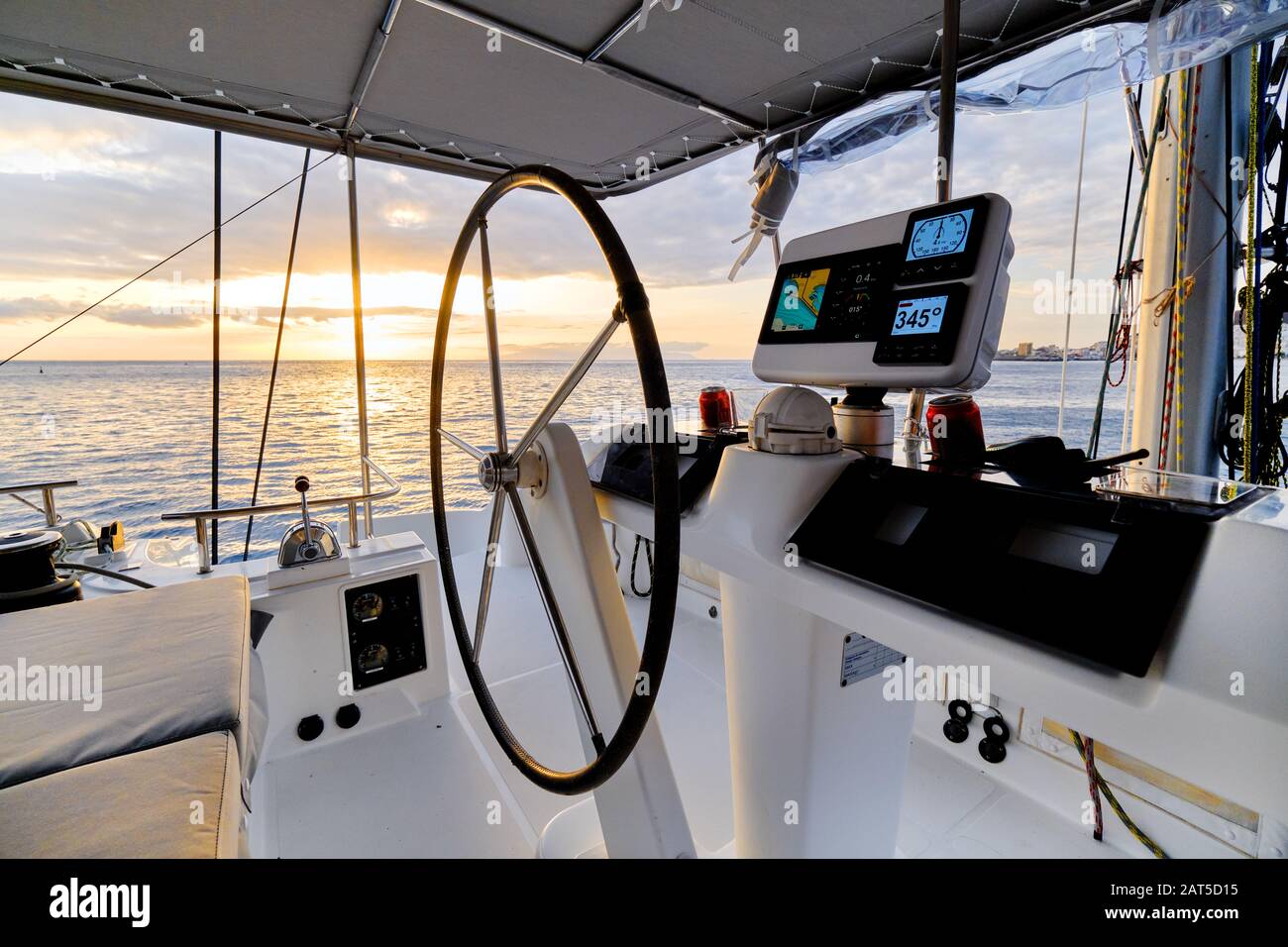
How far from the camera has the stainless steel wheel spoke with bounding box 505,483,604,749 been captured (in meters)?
0.80

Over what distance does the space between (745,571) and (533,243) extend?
4.80 metres

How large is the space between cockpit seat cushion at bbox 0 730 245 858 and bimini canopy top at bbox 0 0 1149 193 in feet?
5.25

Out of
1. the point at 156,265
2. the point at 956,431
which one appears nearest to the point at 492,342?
the point at 956,431

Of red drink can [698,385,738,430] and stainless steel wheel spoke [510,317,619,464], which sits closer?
stainless steel wheel spoke [510,317,619,464]

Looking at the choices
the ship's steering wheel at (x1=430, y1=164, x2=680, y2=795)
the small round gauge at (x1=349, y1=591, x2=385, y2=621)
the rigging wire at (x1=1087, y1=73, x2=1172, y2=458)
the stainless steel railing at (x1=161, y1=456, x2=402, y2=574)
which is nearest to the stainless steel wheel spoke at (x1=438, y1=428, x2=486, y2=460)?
the ship's steering wheel at (x1=430, y1=164, x2=680, y2=795)

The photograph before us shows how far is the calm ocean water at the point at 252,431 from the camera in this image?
8.87m

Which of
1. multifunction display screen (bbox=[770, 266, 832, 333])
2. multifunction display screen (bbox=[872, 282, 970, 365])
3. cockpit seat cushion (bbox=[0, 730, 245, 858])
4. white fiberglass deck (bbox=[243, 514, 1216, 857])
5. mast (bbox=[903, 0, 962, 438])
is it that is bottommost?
white fiberglass deck (bbox=[243, 514, 1216, 857])

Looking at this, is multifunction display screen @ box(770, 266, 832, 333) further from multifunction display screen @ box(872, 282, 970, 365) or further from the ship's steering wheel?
the ship's steering wheel

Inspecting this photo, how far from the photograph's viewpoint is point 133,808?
0.75 metres

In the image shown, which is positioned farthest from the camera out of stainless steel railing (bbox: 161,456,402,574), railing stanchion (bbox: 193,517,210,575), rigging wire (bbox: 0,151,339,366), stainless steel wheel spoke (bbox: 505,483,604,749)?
rigging wire (bbox: 0,151,339,366)

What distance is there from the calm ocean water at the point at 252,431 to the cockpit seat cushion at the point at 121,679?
77cm

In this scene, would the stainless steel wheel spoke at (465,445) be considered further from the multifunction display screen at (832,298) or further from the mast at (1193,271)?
the mast at (1193,271)

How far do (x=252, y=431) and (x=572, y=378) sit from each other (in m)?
17.9

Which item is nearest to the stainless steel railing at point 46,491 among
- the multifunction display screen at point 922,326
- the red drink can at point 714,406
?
the red drink can at point 714,406
